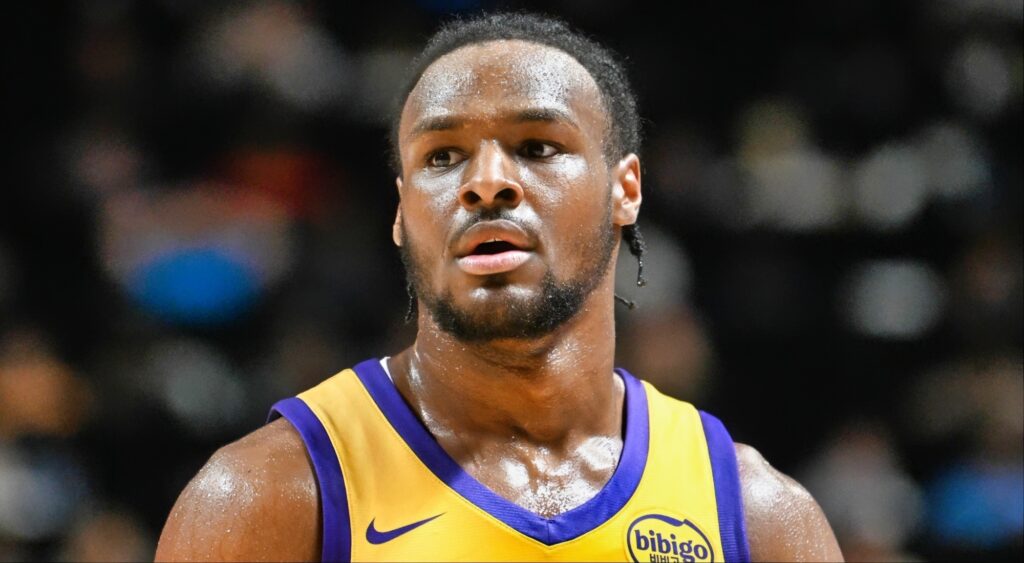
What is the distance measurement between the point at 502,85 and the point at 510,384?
27.3 inches

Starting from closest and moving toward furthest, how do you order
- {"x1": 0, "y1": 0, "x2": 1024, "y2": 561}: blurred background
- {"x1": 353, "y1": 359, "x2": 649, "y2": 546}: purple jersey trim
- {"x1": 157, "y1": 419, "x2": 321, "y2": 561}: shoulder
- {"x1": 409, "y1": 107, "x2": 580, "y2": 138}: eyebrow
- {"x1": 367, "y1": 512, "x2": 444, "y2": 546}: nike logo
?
{"x1": 157, "y1": 419, "x2": 321, "y2": 561}: shoulder
{"x1": 367, "y1": 512, "x2": 444, "y2": 546}: nike logo
{"x1": 353, "y1": 359, "x2": 649, "y2": 546}: purple jersey trim
{"x1": 409, "y1": 107, "x2": 580, "y2": 138}: eyebrow
{"x1": 0, "y1": 0, "x2": 1024, "y2": 561}: blurred background

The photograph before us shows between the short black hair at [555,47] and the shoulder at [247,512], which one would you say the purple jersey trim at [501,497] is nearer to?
the shoulder at [247,512]

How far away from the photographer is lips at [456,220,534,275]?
104 inches

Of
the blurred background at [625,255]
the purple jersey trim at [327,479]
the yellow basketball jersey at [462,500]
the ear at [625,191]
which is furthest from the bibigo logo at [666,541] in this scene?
the blurred background at [625,255]

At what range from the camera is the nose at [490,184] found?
2678mm

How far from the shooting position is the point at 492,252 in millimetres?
2713

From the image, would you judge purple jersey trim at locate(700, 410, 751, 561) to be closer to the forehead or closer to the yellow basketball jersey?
the yellow basketball jersey

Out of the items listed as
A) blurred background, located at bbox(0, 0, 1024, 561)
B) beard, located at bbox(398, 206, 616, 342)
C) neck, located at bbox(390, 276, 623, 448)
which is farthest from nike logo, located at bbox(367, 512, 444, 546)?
blurred background, located at bbox(0, 0, 1024, 561)

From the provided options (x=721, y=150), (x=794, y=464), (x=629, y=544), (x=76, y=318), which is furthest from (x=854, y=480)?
(x=76, y=318)

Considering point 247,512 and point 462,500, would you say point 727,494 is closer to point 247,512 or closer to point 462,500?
point 462,500

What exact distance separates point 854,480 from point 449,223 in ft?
11.4

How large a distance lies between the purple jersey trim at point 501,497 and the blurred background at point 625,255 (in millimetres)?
2490

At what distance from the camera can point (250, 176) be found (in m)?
5.47

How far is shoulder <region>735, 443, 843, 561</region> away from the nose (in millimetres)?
902
